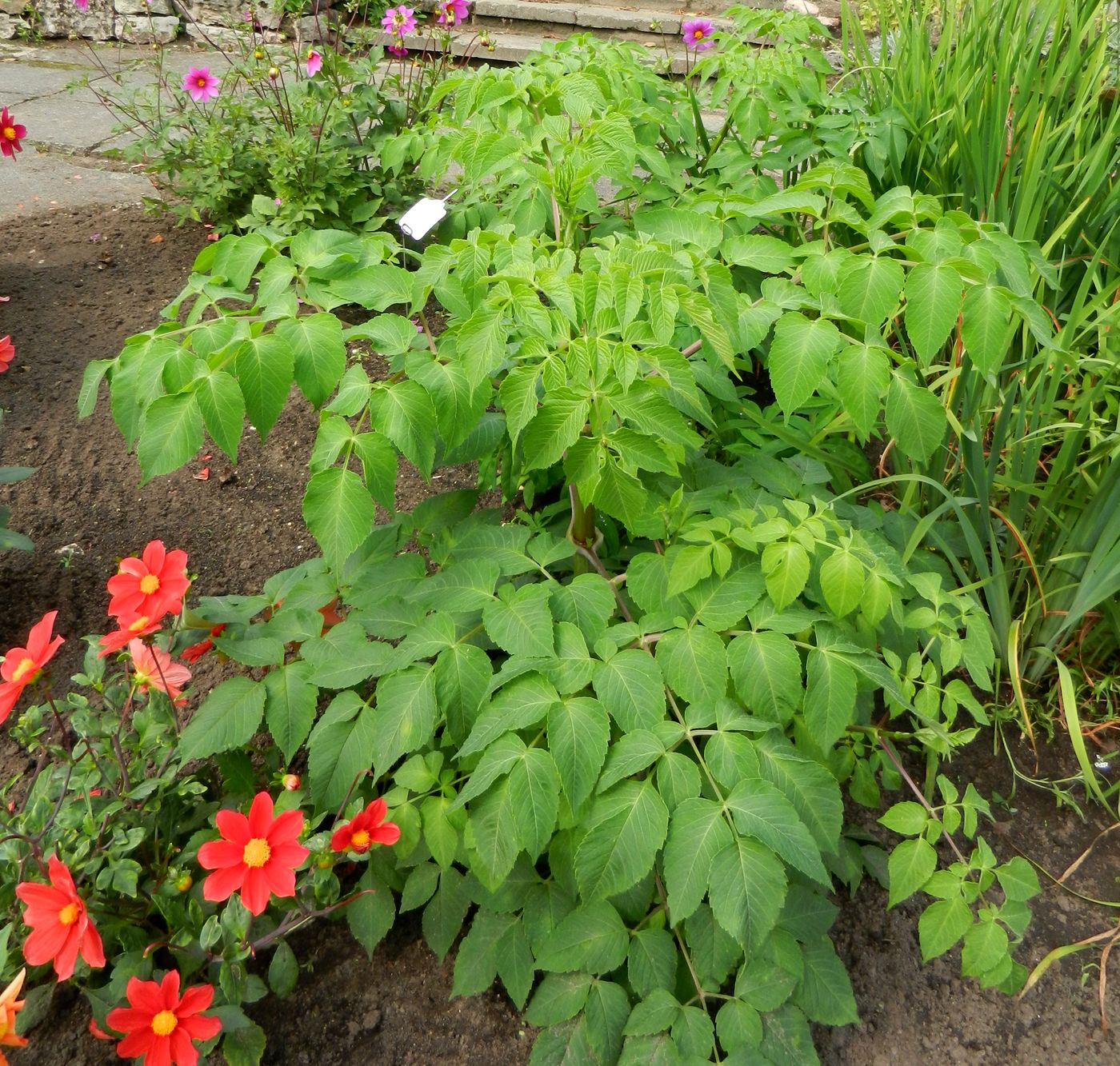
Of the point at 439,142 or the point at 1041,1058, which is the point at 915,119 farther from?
the point at 1041,1058

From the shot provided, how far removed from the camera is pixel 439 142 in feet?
6.03

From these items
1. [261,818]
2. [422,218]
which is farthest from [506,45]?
[261,818]

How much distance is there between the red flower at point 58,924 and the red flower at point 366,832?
0.30m

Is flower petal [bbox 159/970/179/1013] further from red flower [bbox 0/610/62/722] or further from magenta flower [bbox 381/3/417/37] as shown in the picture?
magenta flower [bbox 381/3/417/37]

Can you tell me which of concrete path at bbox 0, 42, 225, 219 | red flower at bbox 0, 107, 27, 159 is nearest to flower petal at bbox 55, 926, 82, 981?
red flower at bbox 0, 107, 27, 159

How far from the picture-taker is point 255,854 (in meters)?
1.13

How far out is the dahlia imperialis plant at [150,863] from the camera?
109 cm

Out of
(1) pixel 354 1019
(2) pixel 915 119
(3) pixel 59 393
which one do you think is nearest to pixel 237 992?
(1) pixel 354 1019

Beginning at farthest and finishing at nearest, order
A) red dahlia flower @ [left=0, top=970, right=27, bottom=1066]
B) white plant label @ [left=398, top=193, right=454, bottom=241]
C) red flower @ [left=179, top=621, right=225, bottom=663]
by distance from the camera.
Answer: white plant label @ [left=398, top=193, right=454, bottom=241] < red flower @ [left=179, top=621, right=225, bottom=663] < red dahlia flower @ [left=0, top=970, right=27, bottom=1066]

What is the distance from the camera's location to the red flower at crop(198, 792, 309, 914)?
1111 mm

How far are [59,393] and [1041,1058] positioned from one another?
2.68 meters

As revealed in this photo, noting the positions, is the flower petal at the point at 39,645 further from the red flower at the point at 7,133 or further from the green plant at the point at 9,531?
the red flower at the point at 7,133

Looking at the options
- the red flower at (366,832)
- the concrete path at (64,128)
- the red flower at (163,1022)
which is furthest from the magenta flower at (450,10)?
the red flower at (163,1022)

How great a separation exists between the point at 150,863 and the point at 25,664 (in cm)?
42
